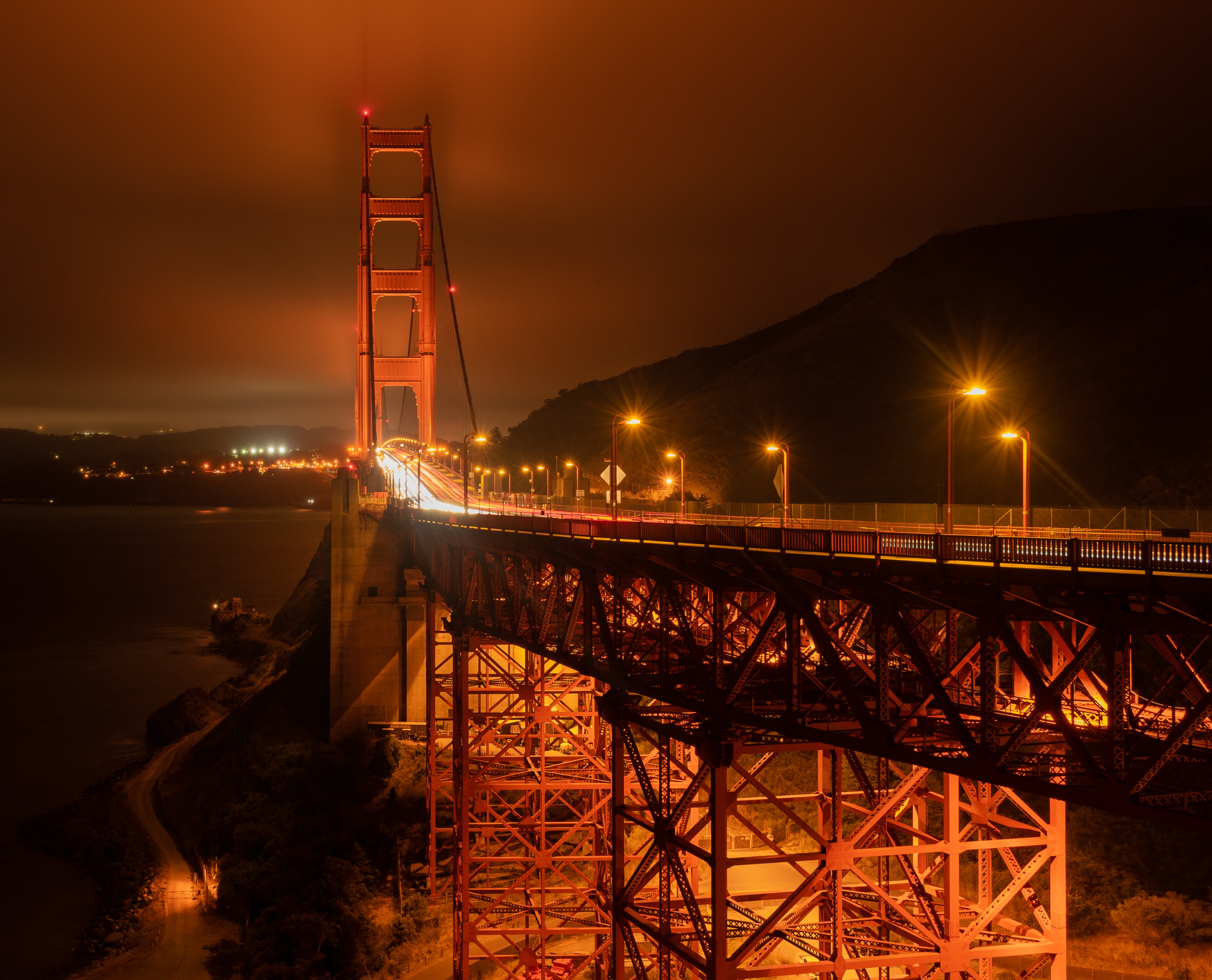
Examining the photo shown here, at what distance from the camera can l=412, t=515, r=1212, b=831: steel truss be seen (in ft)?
30.2

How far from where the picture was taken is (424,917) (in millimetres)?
28609

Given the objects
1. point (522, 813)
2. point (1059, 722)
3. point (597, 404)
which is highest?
point (597, 404)

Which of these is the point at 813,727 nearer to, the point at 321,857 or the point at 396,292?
the point at 321,857

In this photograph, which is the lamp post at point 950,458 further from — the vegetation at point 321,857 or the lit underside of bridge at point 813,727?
the vegetation at point 321,857

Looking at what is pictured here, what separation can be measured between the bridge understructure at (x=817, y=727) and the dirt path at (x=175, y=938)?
9612 mm

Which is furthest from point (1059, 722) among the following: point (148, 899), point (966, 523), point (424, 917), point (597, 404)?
point (597, 404)

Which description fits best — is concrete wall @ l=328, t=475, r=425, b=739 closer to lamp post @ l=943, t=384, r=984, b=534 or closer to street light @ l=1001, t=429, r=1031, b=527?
lamp post @ l=943, t=384, r=984, b=534

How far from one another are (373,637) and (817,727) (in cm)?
2860

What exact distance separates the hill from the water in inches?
1767

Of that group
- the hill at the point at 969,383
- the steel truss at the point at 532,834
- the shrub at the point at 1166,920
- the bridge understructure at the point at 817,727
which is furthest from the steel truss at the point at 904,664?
the hill at the point at 969,383

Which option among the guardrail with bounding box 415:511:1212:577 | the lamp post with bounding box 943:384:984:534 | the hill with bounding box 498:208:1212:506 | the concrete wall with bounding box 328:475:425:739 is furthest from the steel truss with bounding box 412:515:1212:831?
the hill with bounding box 498:208:1212:506

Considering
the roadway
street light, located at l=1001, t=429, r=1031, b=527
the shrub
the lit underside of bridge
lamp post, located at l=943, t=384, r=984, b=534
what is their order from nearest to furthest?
the lit underside of bridge
the roadway
lamp post, located at l=943, t=384, r=984, b=534
street light, located at l=1001, t=429, r=1031, b=527
the shrub

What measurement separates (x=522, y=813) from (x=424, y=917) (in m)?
4.32

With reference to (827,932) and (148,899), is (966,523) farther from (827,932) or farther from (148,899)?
(148,899)
